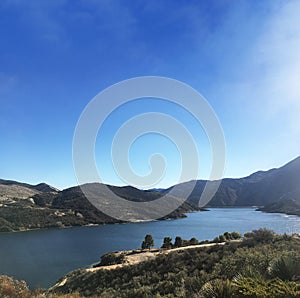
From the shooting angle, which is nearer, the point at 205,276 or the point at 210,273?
the point at 205,276

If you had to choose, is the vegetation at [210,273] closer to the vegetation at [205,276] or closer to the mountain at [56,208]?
the vegetation at [205,276]

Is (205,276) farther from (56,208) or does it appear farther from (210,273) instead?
(56,208)

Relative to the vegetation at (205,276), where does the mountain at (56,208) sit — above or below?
above

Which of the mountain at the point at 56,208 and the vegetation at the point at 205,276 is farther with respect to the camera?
the mountain at the point at 56,208

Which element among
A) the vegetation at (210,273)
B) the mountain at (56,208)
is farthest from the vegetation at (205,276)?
the mountain at (56,208)

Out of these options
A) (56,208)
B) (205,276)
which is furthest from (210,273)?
(56,208)

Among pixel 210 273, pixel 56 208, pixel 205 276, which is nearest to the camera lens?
pixel 205 276

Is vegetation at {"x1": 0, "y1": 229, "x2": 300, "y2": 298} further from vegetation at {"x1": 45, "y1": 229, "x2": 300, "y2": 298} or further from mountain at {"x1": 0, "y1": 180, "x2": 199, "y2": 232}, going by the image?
mountain at {"x1": 0, "y1": 180, "x2": 199, "y2": 232}

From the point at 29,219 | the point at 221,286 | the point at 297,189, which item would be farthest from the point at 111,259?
the point at 297,189

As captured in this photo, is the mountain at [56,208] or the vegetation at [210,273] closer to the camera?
the vegetation at [210,273]

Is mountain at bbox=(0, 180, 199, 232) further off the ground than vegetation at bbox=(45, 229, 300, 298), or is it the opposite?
mountain at bbox=(0, 180, 199, 232)

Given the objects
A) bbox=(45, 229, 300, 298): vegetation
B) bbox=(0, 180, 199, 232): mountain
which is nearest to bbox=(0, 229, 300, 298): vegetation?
bbox=(45, 229, 300, 298): vegetation

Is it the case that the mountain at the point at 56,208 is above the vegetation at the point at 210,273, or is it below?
above

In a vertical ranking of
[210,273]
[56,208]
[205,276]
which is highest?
[56,208]
